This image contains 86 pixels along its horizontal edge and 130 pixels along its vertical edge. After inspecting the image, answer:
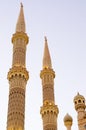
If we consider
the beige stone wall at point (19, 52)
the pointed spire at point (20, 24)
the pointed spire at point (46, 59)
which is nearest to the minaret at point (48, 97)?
the pointed spire at point (46, 59)

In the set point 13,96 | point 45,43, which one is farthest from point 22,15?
point 13,96

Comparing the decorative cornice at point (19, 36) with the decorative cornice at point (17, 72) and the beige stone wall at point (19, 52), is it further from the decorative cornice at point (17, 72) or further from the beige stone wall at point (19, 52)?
the decorative cornice at point (17, 72)

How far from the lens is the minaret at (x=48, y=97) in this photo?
38.0 meters

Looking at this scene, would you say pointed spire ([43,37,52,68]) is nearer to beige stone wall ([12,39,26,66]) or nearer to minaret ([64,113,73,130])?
beige stone wall ([12,39,26,66])

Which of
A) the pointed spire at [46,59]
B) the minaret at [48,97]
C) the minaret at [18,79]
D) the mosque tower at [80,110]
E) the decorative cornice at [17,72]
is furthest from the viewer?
the pointed spire at [46,59]

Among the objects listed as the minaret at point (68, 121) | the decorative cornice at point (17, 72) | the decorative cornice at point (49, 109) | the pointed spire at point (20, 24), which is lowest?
the minaret at point (68, 121)

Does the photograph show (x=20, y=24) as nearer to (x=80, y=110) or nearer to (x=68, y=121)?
(x=80, y=110)

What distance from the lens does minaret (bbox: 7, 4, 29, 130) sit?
108ft

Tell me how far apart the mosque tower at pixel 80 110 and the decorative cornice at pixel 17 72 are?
7.80 metres

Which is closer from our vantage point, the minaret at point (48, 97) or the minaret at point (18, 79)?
the minaret at point (18, 79)

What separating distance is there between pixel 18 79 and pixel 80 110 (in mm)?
8944

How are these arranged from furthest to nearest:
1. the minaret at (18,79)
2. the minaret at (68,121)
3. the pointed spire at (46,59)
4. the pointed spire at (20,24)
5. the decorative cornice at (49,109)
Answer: the pointed spire at (46,59) < the pointed spire at (20,24) < the decorative cornice at (49,109) < the minaret at (18,79) < the minaret at (68,121)

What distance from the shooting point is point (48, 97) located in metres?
40.6

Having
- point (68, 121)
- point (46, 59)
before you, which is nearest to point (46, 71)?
point (46, 59)
